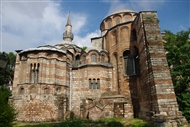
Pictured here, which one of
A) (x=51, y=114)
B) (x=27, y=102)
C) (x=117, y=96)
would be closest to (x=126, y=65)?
(x=117, y=96)

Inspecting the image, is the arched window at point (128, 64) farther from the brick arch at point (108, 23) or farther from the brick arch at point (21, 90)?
the brick arch at point (21, 90)

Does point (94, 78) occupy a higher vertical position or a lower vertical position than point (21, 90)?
higher

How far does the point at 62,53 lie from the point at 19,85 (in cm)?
728

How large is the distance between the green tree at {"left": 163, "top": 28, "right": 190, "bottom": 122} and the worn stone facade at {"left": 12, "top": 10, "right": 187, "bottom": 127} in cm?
335

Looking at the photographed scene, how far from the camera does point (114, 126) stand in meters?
12.2

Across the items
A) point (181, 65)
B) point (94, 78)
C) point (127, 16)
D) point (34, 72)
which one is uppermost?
point (127, 16)

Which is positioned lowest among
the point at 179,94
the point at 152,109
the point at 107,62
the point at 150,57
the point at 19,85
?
the point at 152,109

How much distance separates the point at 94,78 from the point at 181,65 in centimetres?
1110

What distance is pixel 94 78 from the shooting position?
21000 mm

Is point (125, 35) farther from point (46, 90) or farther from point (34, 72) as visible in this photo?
point (34, 72)

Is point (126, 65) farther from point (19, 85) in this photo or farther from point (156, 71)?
point (19, 85)

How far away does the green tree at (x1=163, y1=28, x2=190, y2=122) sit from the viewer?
13664 mm

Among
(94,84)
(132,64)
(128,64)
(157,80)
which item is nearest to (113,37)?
(128,64)

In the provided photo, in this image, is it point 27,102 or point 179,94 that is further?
point 27,102
